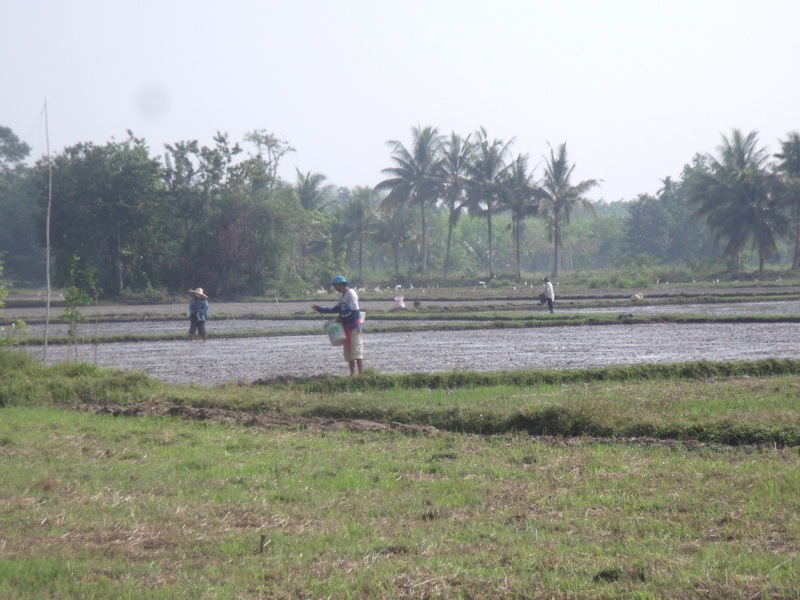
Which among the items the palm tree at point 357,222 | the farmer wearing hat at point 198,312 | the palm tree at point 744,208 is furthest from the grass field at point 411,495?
the palm tree at point 357,222

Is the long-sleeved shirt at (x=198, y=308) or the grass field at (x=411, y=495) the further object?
the long-sleeved shirt at (x=198, y=308)

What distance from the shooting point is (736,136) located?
177ft

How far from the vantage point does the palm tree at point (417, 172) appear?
5747cm

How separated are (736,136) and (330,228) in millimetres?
27806

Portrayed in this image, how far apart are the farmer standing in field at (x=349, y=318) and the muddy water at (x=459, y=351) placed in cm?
144

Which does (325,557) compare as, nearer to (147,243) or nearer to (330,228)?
(147,243)

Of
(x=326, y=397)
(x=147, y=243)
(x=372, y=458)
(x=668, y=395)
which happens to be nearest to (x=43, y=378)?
(x=326, y=397)

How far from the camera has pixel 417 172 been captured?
5812cm

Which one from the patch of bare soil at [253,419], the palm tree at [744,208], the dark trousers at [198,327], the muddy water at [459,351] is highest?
the palm tree at [744,208]

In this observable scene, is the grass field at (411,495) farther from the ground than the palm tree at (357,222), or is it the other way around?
the palm tree at (357,222)

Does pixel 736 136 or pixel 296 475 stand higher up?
pixel 736 136

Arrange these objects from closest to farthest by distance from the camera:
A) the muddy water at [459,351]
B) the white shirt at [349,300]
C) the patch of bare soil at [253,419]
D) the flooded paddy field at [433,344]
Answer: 1. the patch of bare soil at [253,419]
2. the white shirt at [349,300]
3. the muddy water at [459,351]
4. the flooded paddy field at [433,344]

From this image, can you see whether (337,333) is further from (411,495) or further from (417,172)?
(417,172)

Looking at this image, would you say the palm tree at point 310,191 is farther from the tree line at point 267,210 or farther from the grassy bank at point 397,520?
the grassy bank at point 397,520
